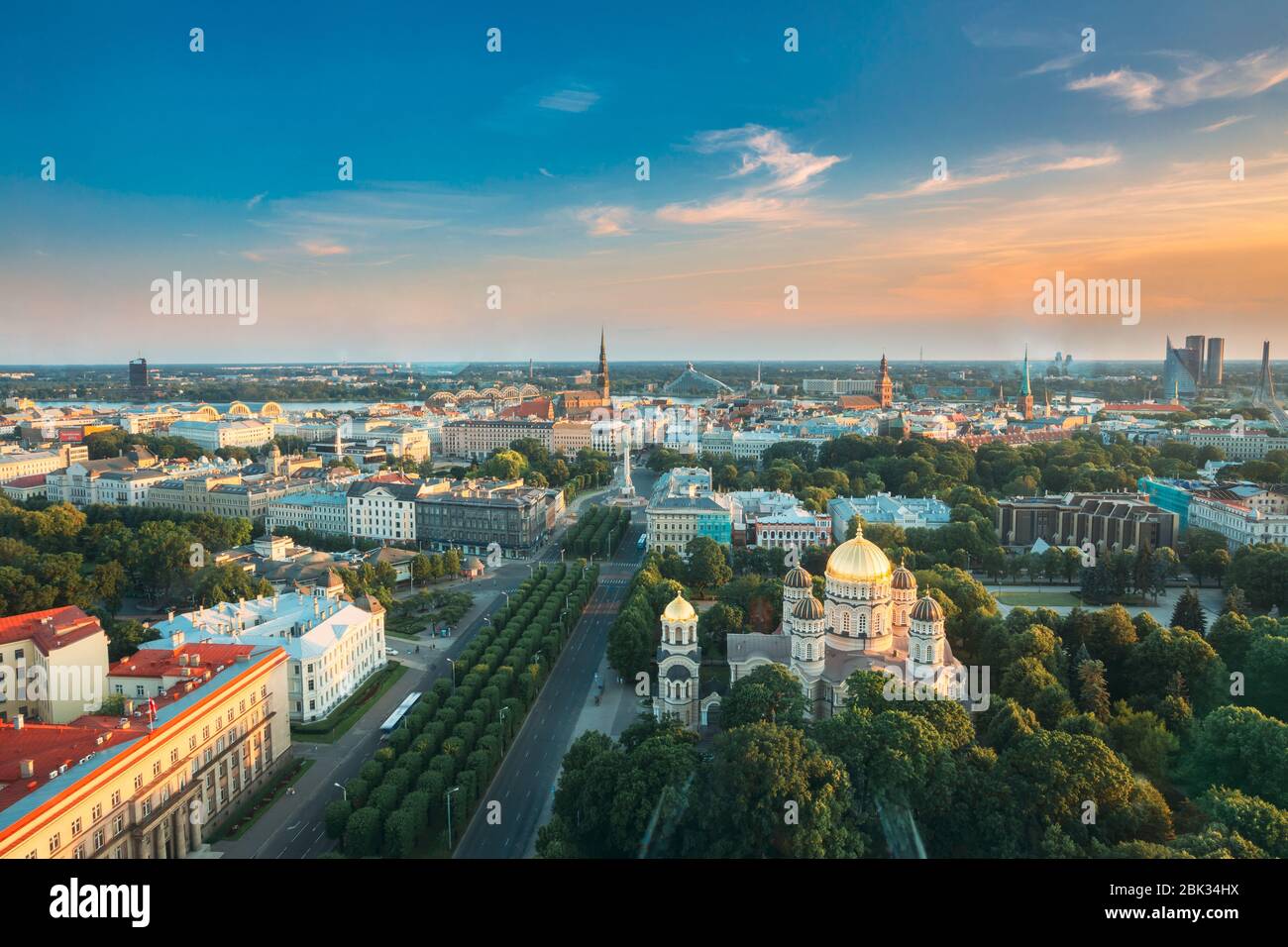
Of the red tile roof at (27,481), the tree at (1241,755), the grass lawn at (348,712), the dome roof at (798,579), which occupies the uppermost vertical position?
the red tile roof at (27,481)

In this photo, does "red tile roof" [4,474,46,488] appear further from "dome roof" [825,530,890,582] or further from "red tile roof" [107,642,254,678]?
"dome roof" [825,530,890,582]

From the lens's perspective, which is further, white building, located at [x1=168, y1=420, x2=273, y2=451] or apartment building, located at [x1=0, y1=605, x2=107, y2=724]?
white building, located at [x1=168, y1=420, x2=273, y2=451]

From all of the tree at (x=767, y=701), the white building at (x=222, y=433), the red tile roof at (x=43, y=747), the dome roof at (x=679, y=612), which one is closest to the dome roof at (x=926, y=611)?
the tree at (x=767, y=701)

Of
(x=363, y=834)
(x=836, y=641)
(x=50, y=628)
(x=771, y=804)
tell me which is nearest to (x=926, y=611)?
(x=836, y=641)

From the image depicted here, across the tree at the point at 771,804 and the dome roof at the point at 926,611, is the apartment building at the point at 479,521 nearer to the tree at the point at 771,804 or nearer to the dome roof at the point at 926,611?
the dome roof at the point at 926,611

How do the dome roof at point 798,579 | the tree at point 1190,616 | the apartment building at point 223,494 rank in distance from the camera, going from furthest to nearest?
1. the apartment building at point 223,494
2. the tree at point 1190,616
3. the dome roof at point 798,579

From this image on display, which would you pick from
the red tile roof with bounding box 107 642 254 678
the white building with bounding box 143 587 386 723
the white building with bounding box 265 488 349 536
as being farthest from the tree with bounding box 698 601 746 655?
the white building with bounding box 265 488 349 536

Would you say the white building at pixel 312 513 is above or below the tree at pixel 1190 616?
above
